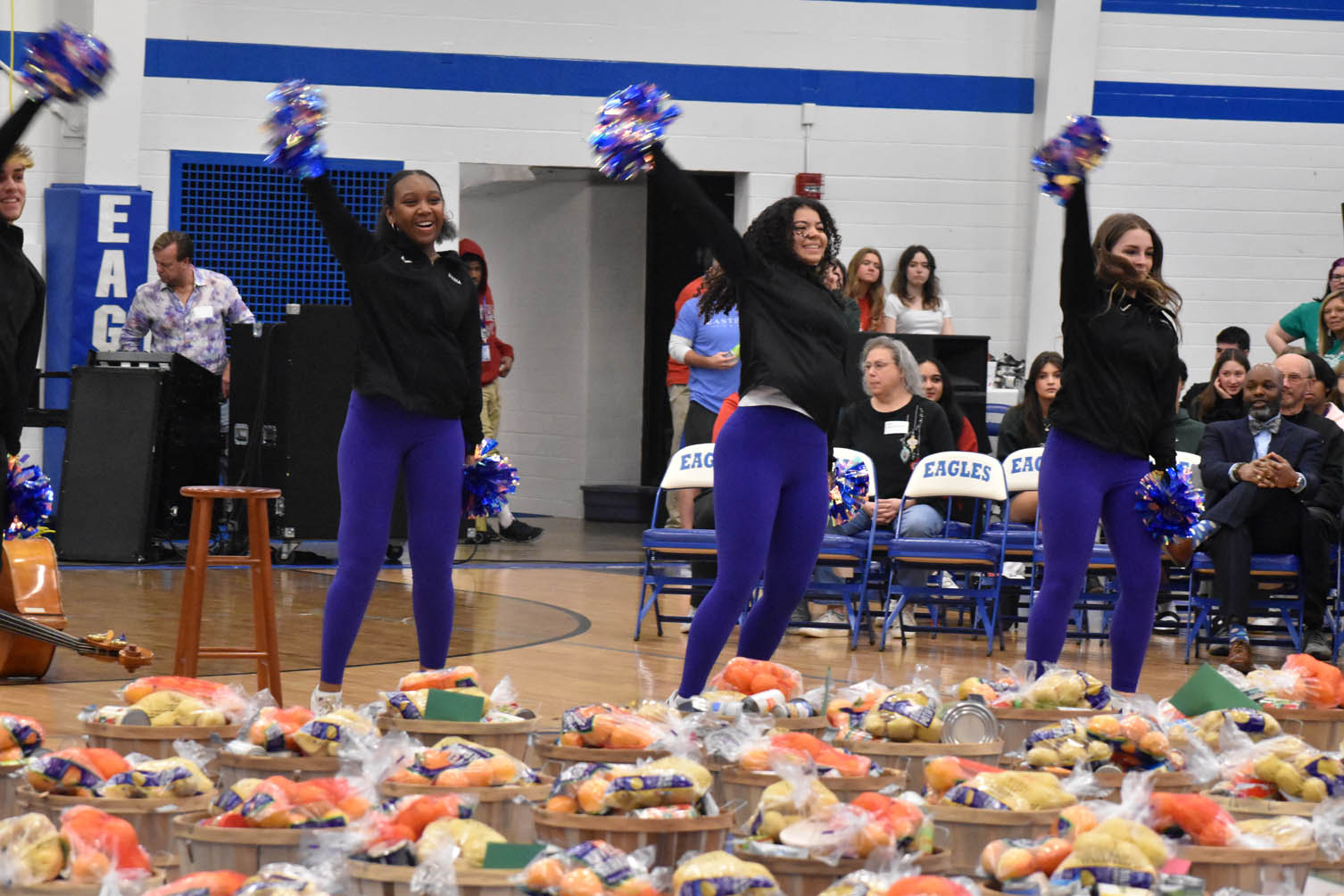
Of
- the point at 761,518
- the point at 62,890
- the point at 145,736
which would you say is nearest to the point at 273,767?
the point at 145,736

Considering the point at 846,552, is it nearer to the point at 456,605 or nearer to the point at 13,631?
the point at 456,605

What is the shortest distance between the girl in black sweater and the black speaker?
5.19m

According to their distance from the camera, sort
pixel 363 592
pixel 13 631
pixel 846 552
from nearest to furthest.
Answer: pixel 363 592, pixel 13 631, pixel 846 552

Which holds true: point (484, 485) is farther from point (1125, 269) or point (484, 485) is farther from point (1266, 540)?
point (1266, 540)

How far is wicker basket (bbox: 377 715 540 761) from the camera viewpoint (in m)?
3.23

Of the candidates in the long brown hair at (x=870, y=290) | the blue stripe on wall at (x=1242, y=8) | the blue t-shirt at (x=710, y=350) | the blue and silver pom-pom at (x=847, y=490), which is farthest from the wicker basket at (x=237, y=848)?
the blue stripe on wall at (x=1242, y=8)

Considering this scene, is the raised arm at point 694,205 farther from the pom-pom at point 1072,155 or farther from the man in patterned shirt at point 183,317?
the man in patterned shirt at point 183,317

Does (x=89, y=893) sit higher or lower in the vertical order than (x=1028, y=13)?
lower

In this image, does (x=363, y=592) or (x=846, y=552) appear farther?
(x=846, y=552)

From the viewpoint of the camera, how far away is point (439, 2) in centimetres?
1070

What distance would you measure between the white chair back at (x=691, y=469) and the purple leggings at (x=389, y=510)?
9.10 feet

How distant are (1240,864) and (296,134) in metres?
2.83

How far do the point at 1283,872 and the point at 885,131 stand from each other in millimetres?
9120

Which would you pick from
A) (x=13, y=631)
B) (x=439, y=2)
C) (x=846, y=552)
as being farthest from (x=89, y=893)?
(x=439, y=2)
